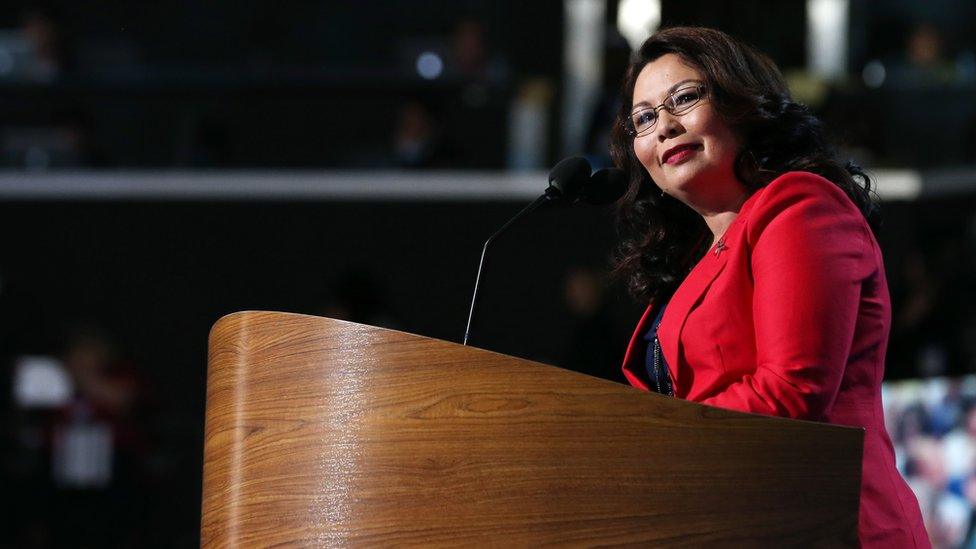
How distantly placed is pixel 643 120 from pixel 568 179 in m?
0.16

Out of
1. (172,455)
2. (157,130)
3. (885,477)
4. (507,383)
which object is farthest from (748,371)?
(157,130)

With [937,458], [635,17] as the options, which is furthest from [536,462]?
[635,17]

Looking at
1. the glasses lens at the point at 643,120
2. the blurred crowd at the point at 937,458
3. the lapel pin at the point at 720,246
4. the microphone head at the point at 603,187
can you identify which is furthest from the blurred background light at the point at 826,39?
the lapel pin at the point at 720,246

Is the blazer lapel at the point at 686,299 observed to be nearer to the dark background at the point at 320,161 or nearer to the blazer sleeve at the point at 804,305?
the blazer sleeve at the point at 804,305

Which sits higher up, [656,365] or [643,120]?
[643,120]

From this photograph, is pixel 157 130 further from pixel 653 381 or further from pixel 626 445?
pixel 626 445

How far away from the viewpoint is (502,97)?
7547 mm

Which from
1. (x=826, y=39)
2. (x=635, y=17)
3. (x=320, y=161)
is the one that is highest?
(x=635, y=17)

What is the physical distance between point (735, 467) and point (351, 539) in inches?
17.4

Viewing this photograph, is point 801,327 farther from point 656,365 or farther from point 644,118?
point 644,118

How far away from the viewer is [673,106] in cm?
206

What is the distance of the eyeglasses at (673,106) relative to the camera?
2037mm

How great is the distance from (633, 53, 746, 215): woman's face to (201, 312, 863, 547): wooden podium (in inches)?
19.9

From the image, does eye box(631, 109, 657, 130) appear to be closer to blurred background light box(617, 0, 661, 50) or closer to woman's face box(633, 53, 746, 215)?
woman's face box(633, 53, 746, 215)
